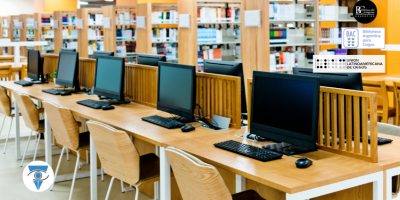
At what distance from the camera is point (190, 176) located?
203 cm

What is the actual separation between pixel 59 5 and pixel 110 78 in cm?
1168

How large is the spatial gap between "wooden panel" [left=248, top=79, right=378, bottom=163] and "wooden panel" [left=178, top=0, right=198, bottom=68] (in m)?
4.45

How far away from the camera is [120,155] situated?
8.87 feet

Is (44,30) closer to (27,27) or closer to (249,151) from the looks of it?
(27,27)

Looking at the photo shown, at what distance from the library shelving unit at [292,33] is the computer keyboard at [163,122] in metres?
3.84

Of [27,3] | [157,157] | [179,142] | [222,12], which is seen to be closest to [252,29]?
[222,12]

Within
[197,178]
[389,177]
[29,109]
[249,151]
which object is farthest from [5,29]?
[389,177]

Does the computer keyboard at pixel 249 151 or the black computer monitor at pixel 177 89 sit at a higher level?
the black computer monitor at pixel 177 89

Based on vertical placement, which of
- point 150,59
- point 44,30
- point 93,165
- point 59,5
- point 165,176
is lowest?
point 93,165

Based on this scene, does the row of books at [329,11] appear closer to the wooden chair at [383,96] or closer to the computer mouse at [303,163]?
the wooden chair at [383,96]

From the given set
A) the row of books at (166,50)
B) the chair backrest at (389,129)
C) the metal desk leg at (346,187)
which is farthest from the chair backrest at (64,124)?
the row of books at (166,50)

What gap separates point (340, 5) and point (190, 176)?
260 inches

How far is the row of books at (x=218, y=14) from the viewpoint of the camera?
704 cm

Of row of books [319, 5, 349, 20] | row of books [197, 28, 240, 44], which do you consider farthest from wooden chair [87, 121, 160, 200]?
row of books [319, 5, 349, 20]
